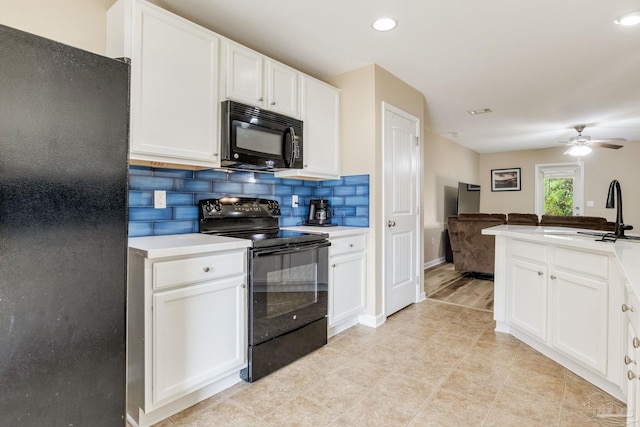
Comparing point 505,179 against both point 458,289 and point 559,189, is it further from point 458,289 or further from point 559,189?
point 458,289

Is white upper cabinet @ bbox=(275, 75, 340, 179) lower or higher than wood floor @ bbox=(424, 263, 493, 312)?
higher

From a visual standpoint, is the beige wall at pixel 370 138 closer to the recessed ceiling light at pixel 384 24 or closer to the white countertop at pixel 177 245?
the recessed ceiling light at pixel 384 24

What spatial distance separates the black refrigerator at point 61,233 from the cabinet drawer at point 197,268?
47 centimetres

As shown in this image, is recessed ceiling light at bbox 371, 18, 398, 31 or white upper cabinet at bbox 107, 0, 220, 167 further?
recessed ceiling light at bbox 371, 18, 398, 31

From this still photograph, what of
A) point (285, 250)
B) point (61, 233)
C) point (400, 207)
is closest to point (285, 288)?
point (285, 250)

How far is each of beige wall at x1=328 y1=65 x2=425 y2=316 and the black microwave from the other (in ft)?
2.14

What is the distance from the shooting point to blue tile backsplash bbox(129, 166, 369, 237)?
6.78ft

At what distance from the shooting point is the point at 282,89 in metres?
2.58

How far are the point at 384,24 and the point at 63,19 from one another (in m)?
1.96

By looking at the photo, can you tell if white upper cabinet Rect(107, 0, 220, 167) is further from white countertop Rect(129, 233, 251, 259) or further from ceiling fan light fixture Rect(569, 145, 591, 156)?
ceiling fan light fixture Rect(569, 145, 591, 156)

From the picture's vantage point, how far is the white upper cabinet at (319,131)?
2801 mm

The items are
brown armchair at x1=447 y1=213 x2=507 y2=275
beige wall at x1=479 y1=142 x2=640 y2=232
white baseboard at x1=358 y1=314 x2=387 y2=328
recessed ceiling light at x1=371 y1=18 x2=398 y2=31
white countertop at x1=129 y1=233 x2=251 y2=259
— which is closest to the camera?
white countertop at x1=129 y1=233 x2=251 y2=259

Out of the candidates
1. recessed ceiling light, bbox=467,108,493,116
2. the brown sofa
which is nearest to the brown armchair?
the brown sofa

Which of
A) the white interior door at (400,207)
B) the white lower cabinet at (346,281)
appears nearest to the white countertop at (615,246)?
the white interior door at (400,207)
